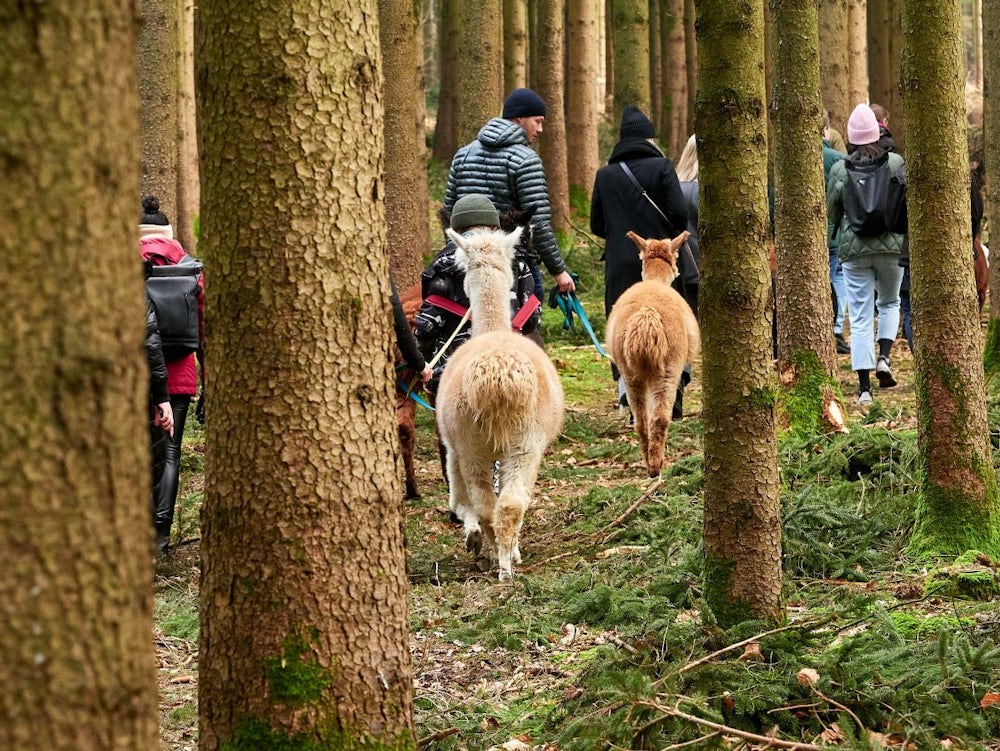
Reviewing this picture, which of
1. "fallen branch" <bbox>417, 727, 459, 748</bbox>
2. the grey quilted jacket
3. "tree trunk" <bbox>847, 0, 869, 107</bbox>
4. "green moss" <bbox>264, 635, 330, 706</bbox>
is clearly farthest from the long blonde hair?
"green moss" <bbox>264, 635, 330, 706</bbox>

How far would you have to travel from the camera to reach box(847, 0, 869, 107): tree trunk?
18.9 meters

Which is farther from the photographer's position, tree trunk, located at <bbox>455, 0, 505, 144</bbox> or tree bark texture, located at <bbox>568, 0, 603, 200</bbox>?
tree bark texture, located at <bbox>568, 0, 603, 200</bbox>

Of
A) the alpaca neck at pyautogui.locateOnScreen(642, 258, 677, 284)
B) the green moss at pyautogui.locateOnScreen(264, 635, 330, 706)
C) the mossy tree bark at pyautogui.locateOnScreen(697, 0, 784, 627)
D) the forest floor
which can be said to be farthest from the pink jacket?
the green moss at pyautogui.locateOnScreen(264, 635, 330, 706)

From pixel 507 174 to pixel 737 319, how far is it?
5.37 meters

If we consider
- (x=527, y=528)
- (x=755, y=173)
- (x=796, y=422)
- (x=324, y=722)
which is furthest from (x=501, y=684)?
(x=796, y=422)

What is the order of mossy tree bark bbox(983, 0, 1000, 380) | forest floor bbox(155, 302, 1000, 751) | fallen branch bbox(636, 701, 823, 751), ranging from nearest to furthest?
fallen branch bbox(636, 701, 823, 751) → forest floor bbox(155, 302, 1000, 751) → mossy tree bark bbox(983, 0, 1000, 380)

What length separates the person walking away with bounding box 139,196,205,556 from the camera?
25.4 feet

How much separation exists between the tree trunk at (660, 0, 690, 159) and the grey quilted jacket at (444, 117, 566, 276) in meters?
16.1

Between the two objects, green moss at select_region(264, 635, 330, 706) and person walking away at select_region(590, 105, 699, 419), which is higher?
person walking away at select_region(590, 105, 699, 419)

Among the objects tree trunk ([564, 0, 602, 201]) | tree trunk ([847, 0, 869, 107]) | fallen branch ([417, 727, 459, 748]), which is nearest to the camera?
fallen branch ([417, 727, 459, 748])

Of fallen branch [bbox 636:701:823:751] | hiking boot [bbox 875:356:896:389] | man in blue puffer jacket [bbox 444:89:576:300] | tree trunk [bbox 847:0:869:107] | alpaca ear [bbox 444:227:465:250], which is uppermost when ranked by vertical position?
tree trunk [bbox 847:0:869:107]

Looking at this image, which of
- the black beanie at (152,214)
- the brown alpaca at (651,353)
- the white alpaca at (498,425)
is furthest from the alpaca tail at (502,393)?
the black beanie at (152,214)

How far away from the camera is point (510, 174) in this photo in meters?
9.65

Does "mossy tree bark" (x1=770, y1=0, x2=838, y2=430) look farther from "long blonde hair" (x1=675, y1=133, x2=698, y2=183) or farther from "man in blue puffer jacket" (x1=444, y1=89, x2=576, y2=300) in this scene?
"long blonde hair" (x1=675, y1=133, x2=698, y2=183)
